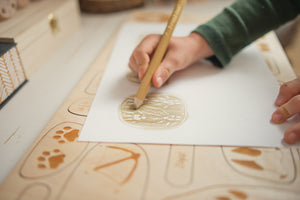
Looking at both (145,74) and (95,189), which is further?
(145,74)

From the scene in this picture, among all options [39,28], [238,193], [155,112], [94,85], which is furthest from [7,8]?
[238,193]

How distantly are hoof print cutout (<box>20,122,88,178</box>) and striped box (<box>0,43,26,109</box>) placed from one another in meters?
0.11

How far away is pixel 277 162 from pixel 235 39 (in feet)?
0.75

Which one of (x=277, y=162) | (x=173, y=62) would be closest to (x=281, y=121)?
(x=277, y=162)

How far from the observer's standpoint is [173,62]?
372mm

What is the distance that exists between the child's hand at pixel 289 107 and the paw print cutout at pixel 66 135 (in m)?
0.24

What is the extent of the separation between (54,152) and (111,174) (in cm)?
7

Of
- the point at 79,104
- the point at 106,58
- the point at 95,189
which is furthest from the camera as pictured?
the point at 106,58

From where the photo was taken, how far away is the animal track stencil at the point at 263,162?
241 mm

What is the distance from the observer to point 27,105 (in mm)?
348

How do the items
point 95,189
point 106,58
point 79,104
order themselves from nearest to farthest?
point 95,189 → point 79,104 → point 106,58

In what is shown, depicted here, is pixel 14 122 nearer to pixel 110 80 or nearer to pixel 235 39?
pixel 110 80

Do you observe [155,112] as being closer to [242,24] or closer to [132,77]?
[132,77]

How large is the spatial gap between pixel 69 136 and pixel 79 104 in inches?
2.4
